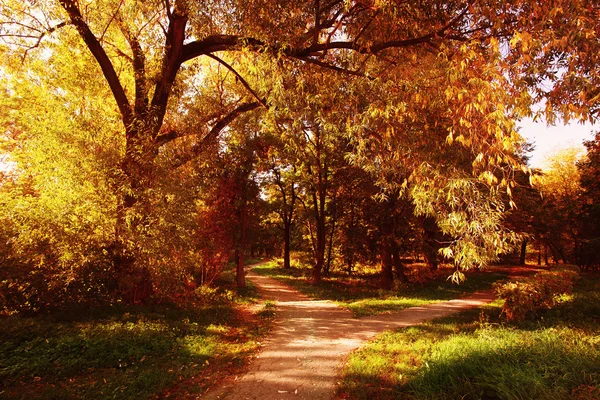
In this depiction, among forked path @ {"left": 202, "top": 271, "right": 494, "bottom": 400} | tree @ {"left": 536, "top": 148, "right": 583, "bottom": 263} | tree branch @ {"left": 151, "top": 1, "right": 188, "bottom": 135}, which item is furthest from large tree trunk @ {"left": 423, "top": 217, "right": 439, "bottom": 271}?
tree branch @ {"left": 151, "top": 1, "right": 188, "bottom": 135}

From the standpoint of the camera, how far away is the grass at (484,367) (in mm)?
3717

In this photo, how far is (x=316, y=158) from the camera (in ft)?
57.3

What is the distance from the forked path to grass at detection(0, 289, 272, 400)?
55 cm

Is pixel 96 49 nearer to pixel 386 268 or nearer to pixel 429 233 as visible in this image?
pixel 386 268

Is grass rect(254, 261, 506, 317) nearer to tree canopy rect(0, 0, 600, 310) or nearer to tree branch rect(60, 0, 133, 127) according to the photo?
tree canopy rect(0, 0, 600, 310)

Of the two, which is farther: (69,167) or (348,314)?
(348,314)

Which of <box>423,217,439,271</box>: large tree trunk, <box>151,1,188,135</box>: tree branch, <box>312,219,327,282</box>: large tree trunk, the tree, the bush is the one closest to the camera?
<box>151,1,188,135</box>: tree branch

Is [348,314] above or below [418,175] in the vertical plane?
below

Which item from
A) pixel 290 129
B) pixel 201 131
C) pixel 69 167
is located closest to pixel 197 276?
pixel 201 131

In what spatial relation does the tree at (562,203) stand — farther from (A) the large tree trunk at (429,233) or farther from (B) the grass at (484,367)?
(B) the grass at (484,367)

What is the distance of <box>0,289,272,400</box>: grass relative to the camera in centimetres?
479

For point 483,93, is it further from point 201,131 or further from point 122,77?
point 122,77

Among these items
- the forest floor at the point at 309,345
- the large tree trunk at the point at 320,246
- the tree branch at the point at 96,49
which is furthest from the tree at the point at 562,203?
the tree branch at the point at 96,49

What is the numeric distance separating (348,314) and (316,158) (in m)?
9.24
